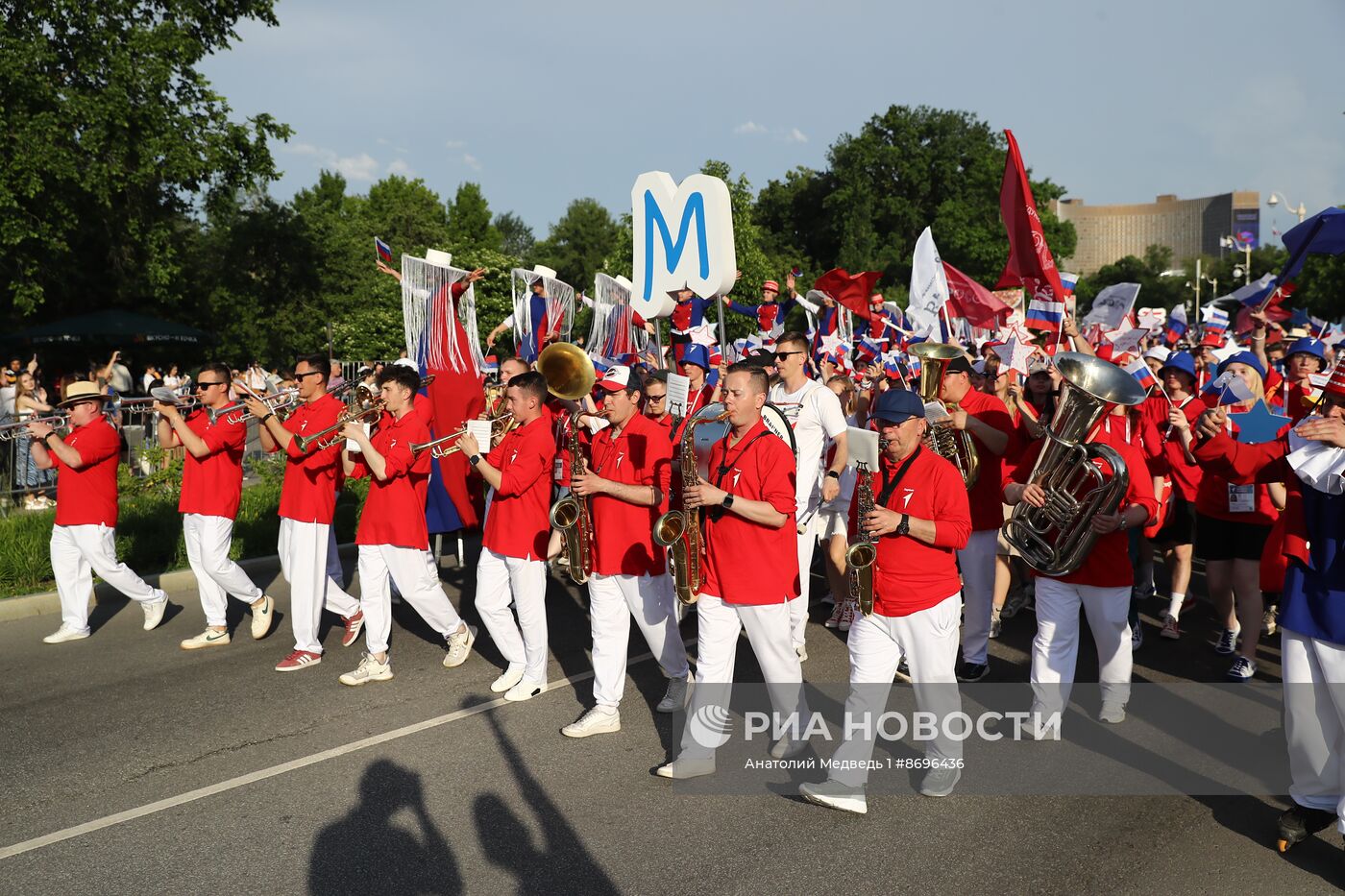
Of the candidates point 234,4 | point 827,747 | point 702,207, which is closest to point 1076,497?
point 827,747

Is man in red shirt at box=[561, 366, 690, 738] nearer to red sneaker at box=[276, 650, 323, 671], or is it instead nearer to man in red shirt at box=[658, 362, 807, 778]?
man in red shirt at box=[658, 362, 807, 778]

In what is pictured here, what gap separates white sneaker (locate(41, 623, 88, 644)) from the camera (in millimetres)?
7875

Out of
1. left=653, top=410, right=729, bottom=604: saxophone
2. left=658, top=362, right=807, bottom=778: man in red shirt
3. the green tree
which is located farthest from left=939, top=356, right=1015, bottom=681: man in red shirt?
the green tree

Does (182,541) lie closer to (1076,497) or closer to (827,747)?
(827,747)

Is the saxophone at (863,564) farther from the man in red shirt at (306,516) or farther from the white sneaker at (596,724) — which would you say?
the man in red shirt at (306,516)

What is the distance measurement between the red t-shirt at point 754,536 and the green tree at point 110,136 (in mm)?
18652

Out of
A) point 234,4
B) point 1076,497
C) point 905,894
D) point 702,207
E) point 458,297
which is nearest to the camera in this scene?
point 905,894

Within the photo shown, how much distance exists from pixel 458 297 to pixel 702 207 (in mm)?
3313

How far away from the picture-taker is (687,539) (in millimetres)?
5051

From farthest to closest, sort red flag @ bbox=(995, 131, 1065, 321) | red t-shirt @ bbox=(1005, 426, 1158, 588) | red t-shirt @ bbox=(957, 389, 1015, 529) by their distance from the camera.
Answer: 1. red flag @ bbox=(995, 131, 1065, 321)
2. red t-shirt @ bbox=(957, 389, 1015, 529)
3. red t-shirt @ bbox=(1005, 426, 1158, 588)

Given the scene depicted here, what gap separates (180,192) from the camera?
2420cm

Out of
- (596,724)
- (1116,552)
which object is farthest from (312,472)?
(1116,552)

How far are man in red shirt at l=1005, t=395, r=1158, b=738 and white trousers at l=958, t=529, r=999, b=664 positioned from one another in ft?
3.36

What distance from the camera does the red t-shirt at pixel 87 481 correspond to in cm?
770
